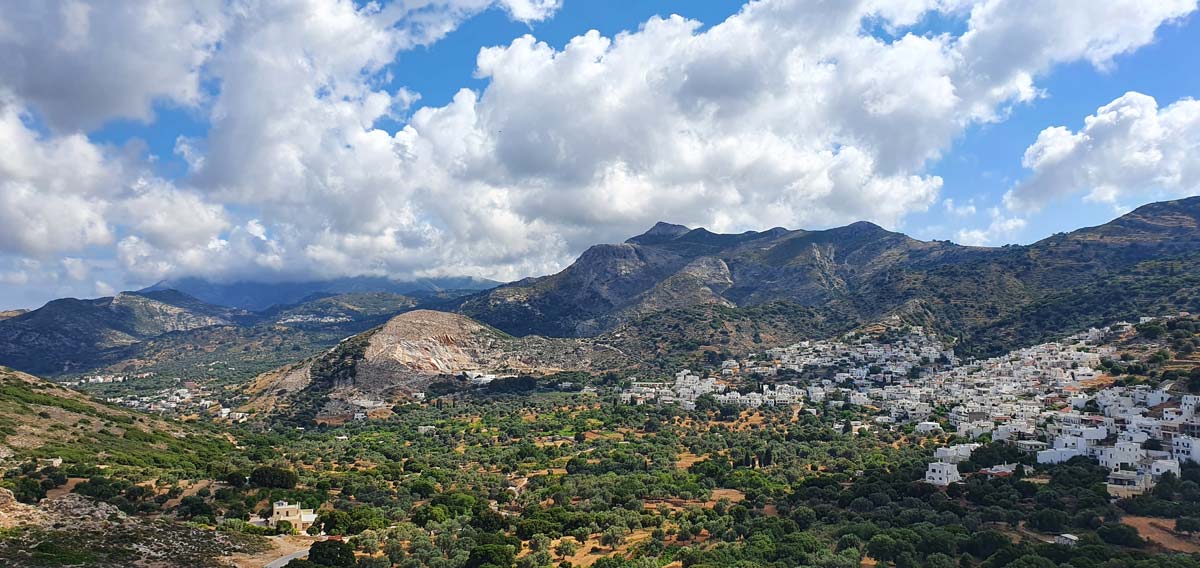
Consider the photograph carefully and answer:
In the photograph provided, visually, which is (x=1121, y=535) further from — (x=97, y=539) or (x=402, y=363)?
(x=402, y=363)

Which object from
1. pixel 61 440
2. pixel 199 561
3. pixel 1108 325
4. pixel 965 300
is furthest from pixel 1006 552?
pixel 965 300

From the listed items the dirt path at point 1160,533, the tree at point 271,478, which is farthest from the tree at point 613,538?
the dirt path at point 1160,533

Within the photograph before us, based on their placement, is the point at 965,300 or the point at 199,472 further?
the point at 965,300

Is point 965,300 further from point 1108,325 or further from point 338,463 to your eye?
point 338,463

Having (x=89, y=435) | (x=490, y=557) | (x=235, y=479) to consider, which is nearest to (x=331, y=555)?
(x=490, y=557)

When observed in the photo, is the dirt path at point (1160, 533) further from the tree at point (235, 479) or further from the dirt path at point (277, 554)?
the tree at point (235, 479)

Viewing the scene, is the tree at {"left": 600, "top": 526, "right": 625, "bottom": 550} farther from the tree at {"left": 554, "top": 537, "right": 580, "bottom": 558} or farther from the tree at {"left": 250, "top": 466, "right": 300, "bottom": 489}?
the tree at {"left": 250, "top": 466, "right": 300, "bottom": 489}
